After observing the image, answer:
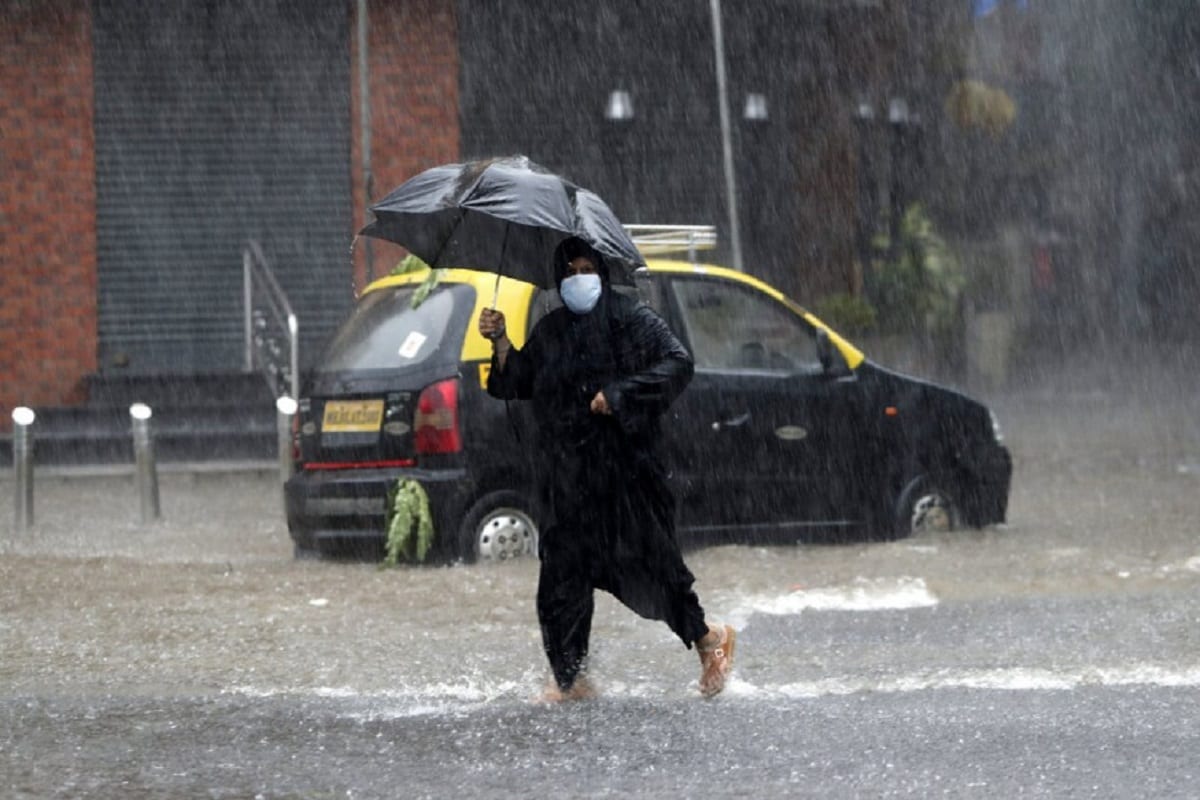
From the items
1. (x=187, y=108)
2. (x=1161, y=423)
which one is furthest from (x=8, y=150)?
(x=1161, y=423)

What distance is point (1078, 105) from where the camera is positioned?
103ft

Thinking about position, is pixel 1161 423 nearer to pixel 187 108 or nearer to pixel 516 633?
pixel 187 108

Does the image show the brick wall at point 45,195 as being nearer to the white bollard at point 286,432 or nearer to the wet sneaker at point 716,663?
the white bollard at point 286,432

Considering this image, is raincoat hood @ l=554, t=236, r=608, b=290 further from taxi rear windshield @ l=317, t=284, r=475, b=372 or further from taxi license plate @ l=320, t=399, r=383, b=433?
taxi license plate @ l=320, t=399, r=383, b=433

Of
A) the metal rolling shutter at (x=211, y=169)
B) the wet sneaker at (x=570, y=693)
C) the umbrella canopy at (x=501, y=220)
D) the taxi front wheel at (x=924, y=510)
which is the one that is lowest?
the wet sneaker at (x=570, y=693)

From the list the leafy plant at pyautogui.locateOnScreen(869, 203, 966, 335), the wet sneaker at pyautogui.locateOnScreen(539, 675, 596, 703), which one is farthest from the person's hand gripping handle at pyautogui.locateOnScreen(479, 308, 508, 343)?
the leafy plant at pyautogui.locateOnScreen(869, 203, 966, 335)

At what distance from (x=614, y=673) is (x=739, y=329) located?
398 cm

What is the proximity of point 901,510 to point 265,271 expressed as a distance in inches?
344

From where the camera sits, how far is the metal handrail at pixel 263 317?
18359mm

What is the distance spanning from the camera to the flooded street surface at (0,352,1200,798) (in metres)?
6.02

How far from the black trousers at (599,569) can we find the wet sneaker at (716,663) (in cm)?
8

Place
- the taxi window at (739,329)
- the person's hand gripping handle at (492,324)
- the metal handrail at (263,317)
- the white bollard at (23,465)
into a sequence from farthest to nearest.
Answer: the metal handrail at (263,317)
the white bollard at (23,465)
the taxi window at (739,329)
the person's hand gripping handle at (492,324)

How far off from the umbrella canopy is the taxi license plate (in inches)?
112

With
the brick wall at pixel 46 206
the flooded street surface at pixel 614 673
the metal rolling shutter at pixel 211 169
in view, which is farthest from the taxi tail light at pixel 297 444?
the metal rolling shutter at pixel 211 169
